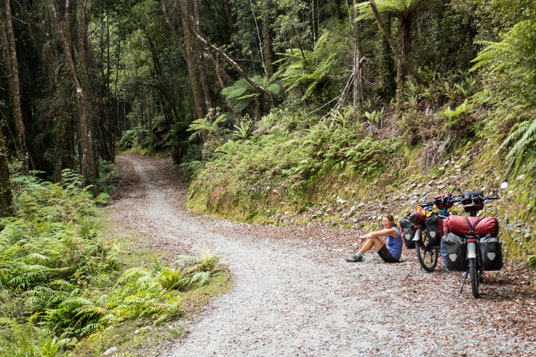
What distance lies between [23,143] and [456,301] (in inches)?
671

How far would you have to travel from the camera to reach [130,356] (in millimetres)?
4008

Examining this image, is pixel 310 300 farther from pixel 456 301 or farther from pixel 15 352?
pixel 15 352

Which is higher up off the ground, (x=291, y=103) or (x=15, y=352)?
(x=291, y=103)

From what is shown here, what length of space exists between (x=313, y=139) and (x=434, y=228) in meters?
6.79

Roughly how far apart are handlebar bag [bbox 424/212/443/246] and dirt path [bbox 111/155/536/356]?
54 cm

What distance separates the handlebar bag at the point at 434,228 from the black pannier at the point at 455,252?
717 millimetres

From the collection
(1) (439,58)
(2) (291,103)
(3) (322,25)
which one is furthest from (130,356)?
(3) (322,25)

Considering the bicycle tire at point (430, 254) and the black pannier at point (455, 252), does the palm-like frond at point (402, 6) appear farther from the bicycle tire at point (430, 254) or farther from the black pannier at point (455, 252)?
the black pannier at point (455, 252)

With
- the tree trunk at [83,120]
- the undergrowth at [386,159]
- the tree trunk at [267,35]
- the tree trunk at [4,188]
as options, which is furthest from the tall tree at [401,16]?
the tree trunk at [83,120]

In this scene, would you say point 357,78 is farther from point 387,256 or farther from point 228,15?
point 228,15

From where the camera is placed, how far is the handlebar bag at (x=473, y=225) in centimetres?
436

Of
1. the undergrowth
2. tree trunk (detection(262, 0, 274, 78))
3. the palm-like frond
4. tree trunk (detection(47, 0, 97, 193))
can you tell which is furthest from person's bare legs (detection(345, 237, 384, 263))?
tree trunk (detection(47, 0, 97, 193))

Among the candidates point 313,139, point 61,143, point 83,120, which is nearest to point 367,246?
point 313,139

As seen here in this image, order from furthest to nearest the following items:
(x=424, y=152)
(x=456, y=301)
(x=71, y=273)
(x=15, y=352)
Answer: (x=424, y=152)
(x=71, y=273)
(x=15, y=352)
(x=456, y=301)
